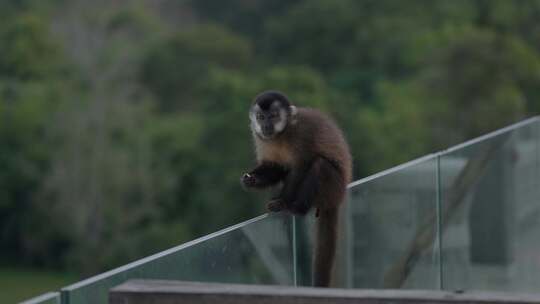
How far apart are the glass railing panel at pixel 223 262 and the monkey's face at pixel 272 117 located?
0.80 m

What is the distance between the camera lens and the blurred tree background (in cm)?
3497

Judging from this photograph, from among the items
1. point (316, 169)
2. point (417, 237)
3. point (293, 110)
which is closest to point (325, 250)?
point (316, 169)

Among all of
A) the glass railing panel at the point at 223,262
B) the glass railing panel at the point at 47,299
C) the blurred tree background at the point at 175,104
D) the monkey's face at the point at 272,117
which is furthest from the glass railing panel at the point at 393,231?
the blurred tree background at the point at 175,104

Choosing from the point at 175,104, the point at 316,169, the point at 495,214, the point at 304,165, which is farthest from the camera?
the point at 175,104

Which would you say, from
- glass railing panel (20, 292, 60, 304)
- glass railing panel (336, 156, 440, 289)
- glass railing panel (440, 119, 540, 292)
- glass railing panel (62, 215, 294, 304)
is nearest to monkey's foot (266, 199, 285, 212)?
glass railing panel (62, 215, 294, 304)

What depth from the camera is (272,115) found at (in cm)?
591

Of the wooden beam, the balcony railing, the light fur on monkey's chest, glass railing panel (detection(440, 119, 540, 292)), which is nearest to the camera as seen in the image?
the wooden beam

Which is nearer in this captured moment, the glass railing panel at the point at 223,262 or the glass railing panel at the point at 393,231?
the glass railing panel at the point at 223,262

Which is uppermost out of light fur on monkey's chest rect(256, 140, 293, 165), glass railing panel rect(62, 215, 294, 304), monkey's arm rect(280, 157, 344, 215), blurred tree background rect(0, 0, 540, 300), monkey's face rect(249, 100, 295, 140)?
blurred tree background rect(0, 0, 540, 300)

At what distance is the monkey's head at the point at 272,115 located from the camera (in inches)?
231

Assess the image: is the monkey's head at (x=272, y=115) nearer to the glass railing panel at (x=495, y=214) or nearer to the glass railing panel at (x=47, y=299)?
the glass railing panel at (x=495, y=214)

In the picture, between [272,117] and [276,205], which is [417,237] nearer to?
[272,117]

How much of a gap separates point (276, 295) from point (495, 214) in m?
4.38

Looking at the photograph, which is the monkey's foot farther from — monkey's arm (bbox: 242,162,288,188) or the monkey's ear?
the monkey's ear
